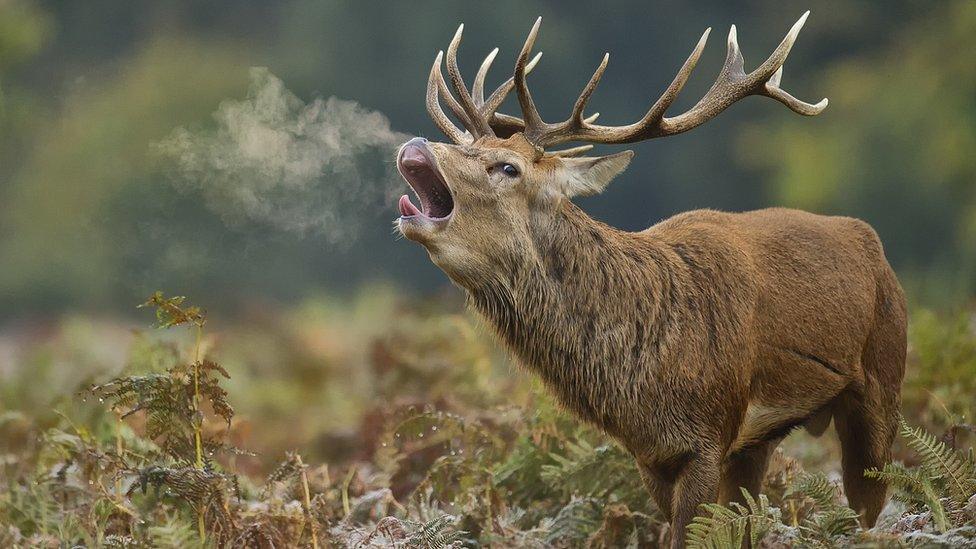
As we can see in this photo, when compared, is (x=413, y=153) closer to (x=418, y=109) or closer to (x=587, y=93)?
(x=587, y=93)

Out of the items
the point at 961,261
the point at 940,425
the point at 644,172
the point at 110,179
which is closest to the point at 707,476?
the point at 940,425

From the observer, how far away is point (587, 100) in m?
5.34

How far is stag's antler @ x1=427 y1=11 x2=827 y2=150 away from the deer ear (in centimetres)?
13

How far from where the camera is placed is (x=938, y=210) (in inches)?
743

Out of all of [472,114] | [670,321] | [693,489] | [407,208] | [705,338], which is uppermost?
[472,114]

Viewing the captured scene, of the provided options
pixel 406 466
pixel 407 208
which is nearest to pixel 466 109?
pixel 407 208

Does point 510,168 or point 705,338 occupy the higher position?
point 510,168

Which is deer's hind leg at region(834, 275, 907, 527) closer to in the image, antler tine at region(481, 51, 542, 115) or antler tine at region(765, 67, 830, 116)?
antler tine at region(765, 67, 830, 116)

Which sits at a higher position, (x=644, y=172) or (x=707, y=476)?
(x=644, y=172)

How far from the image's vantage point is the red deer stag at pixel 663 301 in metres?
5.11

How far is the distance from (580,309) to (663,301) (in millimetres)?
317

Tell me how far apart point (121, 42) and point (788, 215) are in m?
19.1

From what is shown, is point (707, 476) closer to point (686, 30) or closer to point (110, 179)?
point (110, 179)

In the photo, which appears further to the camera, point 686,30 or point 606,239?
point 686,30
